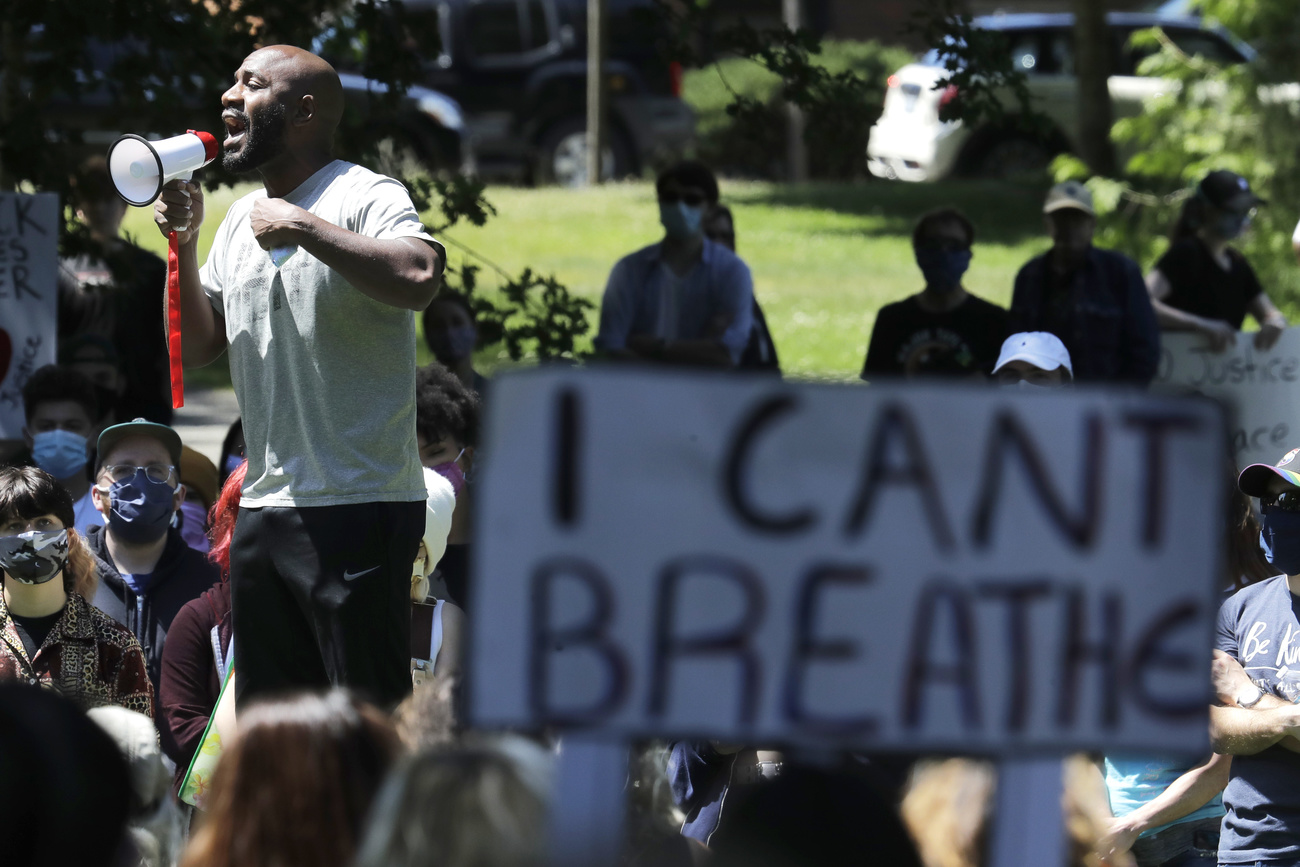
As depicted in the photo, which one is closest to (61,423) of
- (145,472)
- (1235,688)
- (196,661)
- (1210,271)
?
(145,472)

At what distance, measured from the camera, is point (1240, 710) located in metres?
3.78

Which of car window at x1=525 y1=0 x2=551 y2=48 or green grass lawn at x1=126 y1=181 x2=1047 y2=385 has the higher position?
car window at x1=525 y1=0 x2=551 y2=48

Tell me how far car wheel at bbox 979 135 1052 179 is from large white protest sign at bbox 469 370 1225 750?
15318 mm

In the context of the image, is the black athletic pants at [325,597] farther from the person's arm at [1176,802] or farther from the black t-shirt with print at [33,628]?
the person's arm at [1176,802]

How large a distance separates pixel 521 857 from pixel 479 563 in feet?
1.22

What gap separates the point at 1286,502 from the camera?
155 inches

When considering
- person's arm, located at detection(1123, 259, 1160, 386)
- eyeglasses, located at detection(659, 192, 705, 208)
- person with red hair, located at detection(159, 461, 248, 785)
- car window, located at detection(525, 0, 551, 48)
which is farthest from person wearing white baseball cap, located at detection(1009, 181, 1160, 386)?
car window, located at detection(525, 0, 551, 48)

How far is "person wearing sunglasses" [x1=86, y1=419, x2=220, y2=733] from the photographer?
4.68 metres

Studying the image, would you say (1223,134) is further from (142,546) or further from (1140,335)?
(142,546)

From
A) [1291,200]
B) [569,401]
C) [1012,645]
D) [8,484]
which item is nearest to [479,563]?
[569,401]

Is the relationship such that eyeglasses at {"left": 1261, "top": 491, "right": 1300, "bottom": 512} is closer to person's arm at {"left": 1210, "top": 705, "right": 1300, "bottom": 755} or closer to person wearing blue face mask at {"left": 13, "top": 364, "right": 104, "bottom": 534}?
person's arm at {"left": 1210, "top": 705, "right": 1300, "bottom": 755}

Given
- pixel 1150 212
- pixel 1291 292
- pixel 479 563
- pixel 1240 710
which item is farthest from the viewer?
pixel 1150 212

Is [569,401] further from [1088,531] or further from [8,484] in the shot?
[8,484]

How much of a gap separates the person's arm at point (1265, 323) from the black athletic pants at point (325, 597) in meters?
4.10
